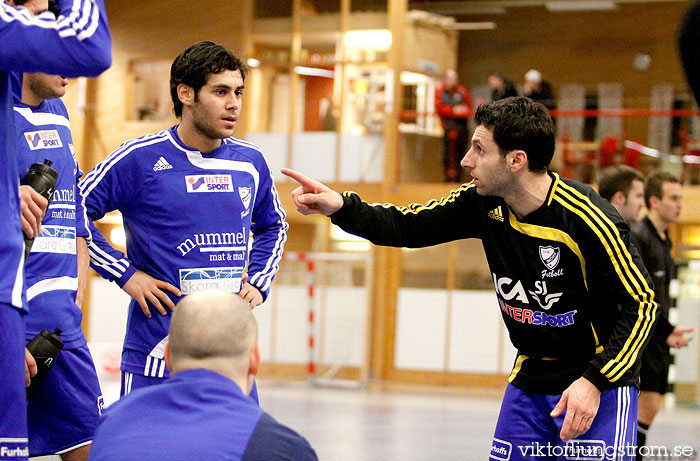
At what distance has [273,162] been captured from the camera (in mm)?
18906

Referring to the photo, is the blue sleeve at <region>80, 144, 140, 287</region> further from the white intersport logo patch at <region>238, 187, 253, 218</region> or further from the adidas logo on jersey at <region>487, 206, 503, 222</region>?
the adidas logo on jersey at <region>487, 206, 503, 222</region>

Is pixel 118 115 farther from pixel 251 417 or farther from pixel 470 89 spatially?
pixel 251 417

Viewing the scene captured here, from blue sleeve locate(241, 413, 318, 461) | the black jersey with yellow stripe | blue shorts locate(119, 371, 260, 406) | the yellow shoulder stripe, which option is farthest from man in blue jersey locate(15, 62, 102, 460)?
the yellow shoulder stripe

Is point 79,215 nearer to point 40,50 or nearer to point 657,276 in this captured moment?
point 40,50

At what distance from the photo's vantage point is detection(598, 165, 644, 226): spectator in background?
7.00 metres

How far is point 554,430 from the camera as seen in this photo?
3932mm

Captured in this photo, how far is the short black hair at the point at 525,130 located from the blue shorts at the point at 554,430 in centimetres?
95

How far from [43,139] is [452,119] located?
14560 mm

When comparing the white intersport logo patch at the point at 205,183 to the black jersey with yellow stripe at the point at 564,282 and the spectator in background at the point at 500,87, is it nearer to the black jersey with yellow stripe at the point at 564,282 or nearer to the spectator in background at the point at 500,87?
the black jersey with yellow stripe at the point at 564,282

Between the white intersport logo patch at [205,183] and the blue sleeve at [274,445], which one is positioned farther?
the white intersport logo patch at [205,183]

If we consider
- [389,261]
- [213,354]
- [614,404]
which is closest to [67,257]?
[213,354]

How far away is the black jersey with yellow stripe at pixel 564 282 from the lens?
3.78m

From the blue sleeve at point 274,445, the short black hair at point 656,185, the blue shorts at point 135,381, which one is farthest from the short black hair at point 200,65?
the short black hair at point 656,185

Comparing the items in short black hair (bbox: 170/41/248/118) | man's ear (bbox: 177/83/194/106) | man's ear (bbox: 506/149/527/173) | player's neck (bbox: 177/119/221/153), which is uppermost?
short black hair (bbox: 170/41/248/118)
